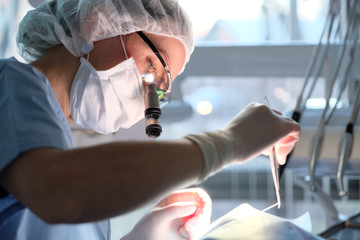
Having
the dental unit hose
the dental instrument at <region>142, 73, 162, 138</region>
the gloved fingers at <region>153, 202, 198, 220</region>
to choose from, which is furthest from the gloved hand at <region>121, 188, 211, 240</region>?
the dental unit hose

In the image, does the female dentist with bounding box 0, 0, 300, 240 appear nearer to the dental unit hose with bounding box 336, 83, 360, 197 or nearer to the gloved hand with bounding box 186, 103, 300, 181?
the gloved hand with bounding box 186, 103, 300, 181

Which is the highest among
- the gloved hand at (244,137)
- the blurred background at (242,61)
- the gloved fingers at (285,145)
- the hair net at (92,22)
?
the hair net at (92,22)

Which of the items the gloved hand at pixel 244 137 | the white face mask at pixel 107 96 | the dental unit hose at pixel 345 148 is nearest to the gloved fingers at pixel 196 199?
the white face mask at pixel 107 96

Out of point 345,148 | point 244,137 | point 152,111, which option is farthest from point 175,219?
point 345,148

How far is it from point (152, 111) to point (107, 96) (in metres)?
0.23

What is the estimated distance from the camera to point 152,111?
1130 millimetres

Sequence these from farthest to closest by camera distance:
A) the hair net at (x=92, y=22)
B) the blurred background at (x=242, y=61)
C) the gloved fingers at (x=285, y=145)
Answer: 1. the blurred background at (x=242, y=61)
2. the hair net at (x=92, y=22)
3. the gloved fingers at (x=285, y=145)

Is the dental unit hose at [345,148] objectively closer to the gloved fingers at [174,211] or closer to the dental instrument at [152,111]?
the gloved fingers at [174,211]

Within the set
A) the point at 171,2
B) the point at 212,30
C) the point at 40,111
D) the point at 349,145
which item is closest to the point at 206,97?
the point at 212,30

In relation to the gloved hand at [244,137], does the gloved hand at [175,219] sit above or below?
below

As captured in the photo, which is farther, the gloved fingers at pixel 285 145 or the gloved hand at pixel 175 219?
the gloved hand at pixel 175 219

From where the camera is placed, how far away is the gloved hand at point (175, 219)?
1.27 metres

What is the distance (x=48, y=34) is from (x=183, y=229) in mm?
664

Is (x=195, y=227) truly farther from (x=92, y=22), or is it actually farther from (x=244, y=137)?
(x=92, y=22)
